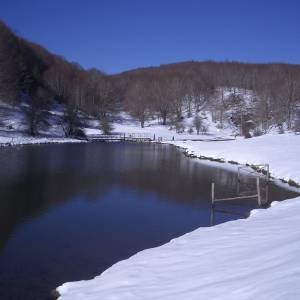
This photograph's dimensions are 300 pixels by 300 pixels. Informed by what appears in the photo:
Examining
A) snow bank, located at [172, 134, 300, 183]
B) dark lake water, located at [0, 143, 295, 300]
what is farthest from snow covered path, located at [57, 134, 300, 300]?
snow bank, located at [172, 134, 300, 183]

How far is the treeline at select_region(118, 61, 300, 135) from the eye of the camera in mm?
74812

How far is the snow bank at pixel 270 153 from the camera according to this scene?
26817 millimetres

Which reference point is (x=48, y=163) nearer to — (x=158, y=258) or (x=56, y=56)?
(x=158, y=258)

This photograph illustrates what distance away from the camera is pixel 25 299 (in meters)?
8.51

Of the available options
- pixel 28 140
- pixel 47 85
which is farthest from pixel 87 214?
pixel 47 85

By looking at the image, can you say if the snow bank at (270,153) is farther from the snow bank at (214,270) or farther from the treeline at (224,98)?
the treeline at (224,98)

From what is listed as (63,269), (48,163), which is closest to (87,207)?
(63,269)

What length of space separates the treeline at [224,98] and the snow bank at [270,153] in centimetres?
2703

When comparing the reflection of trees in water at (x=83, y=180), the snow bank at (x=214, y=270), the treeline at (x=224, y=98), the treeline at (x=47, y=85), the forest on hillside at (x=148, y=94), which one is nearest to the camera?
the snow bank at (x=214, y=270)

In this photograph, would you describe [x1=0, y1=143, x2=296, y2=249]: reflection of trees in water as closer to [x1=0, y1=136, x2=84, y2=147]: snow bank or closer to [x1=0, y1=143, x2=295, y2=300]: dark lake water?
[x1=0, y1=143, x2=295, y2=300]: dark lake water

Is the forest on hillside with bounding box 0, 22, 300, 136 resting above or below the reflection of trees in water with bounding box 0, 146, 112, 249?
above

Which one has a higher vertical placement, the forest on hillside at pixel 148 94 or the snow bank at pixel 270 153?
the forest on hillside at pixel 148 94

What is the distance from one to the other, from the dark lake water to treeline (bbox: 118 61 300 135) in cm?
4631

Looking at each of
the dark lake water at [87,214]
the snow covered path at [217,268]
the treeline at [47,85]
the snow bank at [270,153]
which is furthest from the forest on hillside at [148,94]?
the snow covered path at [217,268]
